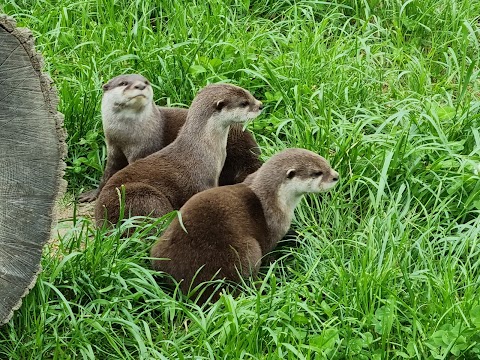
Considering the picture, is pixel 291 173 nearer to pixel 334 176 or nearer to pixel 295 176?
pixel 295 176

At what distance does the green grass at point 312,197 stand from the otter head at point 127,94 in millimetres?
203

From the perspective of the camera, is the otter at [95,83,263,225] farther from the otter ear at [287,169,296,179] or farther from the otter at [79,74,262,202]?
the otter ear at [287,169,296,179]

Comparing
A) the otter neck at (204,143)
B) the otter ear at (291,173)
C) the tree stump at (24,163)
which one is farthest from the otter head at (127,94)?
the tree stump at (24,163)

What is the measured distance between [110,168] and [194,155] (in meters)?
0.59

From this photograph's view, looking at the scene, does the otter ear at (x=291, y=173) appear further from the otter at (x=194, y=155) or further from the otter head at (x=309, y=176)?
the otter at (x=194, y=155)

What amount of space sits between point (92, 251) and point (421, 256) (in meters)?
1.50

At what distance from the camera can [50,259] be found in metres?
5.09

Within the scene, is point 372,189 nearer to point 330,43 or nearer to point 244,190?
point 244,190

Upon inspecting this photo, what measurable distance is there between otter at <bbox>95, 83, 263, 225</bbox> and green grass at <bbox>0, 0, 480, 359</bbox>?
0.95 feet

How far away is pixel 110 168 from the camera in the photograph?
6367 millimetres

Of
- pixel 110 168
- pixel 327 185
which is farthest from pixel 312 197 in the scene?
pixel 110 168

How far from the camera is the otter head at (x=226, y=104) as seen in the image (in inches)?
240

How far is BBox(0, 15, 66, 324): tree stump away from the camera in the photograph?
15.0 feet

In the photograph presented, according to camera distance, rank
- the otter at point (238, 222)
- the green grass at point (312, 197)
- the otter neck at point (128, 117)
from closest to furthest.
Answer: the green grass at point (312, 197) < the otter at point (238, 222) < the otter neck at point (128, 117)
